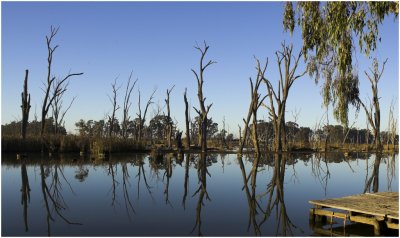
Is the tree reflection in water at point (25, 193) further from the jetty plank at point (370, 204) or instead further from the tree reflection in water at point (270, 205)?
the jetty plank at point (370, 204)

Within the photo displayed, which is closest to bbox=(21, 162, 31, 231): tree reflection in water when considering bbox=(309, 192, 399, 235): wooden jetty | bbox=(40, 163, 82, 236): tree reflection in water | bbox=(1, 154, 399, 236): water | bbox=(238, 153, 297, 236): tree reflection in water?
bbox=(1, 154, 399, 236): water

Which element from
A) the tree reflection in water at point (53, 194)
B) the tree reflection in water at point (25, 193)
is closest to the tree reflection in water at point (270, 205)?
the tree reflection in water at point (53, 194)

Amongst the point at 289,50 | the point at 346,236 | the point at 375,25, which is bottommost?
the point at 346,236

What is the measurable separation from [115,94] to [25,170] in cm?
2566

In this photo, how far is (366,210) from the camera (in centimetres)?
693

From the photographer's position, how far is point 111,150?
25.0m

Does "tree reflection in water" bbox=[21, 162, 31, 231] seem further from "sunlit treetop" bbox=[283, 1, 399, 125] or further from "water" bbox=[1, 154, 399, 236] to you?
"sunlit treetop" bbox=[283, 1, 399, 125]

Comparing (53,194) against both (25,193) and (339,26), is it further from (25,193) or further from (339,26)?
(339,26)

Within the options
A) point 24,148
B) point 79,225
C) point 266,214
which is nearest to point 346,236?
point 266,214

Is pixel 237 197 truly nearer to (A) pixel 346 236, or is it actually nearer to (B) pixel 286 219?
(B) pixel 286 219

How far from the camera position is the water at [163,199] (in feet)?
22.9

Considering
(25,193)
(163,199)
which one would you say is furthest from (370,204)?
(25,193)

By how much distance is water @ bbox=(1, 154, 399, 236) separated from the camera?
697 centimetres

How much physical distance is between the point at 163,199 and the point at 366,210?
4415 millimetres
